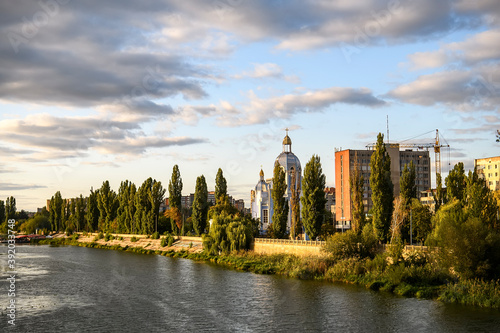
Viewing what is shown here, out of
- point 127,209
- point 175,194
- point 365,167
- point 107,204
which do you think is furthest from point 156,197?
point 365,167

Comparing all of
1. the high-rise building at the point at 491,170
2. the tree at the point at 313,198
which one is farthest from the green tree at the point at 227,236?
the high-rise building at the point at 491,170

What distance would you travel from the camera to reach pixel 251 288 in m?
48.9

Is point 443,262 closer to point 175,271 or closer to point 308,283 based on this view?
point 308,283

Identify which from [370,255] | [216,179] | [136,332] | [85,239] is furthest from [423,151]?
[136,332]

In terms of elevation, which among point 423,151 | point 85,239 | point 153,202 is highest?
point 423,151

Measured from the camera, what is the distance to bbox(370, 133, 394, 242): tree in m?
57.0

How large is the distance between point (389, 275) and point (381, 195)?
12.9 meters

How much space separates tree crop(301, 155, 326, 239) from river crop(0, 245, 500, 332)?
35.6 ft

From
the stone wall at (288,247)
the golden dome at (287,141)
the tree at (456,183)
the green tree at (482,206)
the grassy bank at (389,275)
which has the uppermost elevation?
the golden dome at (287,141)

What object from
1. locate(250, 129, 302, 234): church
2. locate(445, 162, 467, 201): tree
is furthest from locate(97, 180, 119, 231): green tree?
locate(445, 162, 467, 201): tree

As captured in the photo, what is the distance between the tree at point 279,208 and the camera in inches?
2921

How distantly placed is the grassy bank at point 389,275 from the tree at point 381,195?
5.92m

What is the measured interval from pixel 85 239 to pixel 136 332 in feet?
341

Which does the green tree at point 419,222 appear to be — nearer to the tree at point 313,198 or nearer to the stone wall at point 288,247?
the tree at point 313,198
